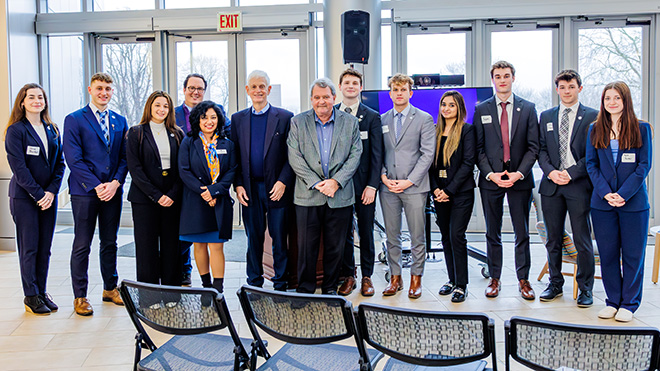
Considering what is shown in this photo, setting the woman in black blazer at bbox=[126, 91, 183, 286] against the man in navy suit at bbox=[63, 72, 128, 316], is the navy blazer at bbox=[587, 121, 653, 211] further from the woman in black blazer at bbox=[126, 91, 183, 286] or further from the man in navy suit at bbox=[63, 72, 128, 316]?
the man in navy suit at bbox=[63, 72, 128, 316]

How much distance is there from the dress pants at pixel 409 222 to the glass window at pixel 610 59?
163 inches

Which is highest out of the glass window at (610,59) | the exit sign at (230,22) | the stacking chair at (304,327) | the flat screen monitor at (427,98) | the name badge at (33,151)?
the exit sign at (230,22)

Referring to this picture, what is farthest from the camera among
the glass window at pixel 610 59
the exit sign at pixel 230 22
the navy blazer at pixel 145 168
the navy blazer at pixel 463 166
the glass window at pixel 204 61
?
the glass window at pixel 204 61

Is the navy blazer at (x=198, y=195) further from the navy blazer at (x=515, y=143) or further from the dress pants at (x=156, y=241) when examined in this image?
the navy blazer at (x=515, y=143)

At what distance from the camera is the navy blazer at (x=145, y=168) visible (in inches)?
138

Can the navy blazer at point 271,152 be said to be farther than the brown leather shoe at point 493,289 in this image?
No

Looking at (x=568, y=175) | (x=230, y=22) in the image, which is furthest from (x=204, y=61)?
(x=568, y=175)

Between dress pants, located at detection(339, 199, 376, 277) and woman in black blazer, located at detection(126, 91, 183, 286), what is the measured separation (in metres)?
1.27

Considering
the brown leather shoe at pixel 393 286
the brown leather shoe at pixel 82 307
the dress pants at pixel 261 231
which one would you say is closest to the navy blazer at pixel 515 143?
the brown leather shoe at pixel 393 286

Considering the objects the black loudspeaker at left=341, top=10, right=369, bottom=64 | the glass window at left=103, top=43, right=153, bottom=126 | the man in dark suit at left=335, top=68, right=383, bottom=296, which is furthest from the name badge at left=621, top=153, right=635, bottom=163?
the glass window at left=103, top=43, right=153, bottom=126

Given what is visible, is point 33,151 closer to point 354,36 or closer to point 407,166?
point 407,166

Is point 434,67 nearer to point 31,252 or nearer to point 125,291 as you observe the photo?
point 31,252

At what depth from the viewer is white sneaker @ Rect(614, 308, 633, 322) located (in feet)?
11.0

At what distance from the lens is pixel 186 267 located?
175 inches
